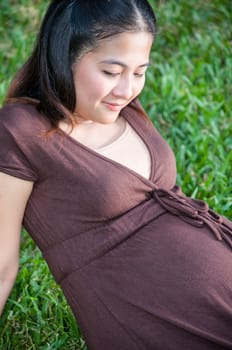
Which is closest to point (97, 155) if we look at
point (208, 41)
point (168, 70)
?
point (168, 70)

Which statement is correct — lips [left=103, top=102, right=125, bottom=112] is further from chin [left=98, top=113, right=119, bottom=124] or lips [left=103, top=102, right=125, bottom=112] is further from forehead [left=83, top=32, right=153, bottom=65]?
forehead [left=83, top=32, right=153, bottom=65]

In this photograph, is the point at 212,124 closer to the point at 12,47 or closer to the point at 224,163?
the point at 224,163

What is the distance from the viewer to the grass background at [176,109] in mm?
2676

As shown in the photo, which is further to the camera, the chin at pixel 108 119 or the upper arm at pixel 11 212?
the chin at pixel 108 119

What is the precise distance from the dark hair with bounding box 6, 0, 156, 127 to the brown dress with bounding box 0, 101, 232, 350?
83mm

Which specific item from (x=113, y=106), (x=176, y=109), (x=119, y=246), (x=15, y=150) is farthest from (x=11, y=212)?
(x=176, y=109)

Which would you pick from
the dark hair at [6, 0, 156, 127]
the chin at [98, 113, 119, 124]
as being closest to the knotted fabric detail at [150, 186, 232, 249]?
the chin at [98, 113, 119, 124]

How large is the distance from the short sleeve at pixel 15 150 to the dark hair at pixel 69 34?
12 cm

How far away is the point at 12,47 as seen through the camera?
4.67 meters

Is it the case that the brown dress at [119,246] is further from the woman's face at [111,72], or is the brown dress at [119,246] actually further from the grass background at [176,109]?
the grass background at [176,109]

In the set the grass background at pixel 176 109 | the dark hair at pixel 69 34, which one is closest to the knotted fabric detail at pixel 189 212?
the dark hair at pixel 69 34

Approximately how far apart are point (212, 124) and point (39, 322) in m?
1.60

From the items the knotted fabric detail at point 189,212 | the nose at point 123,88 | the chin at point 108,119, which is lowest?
the knotted fabric detail at point 189,212

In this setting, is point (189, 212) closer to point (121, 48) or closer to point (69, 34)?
point (121, 48)
